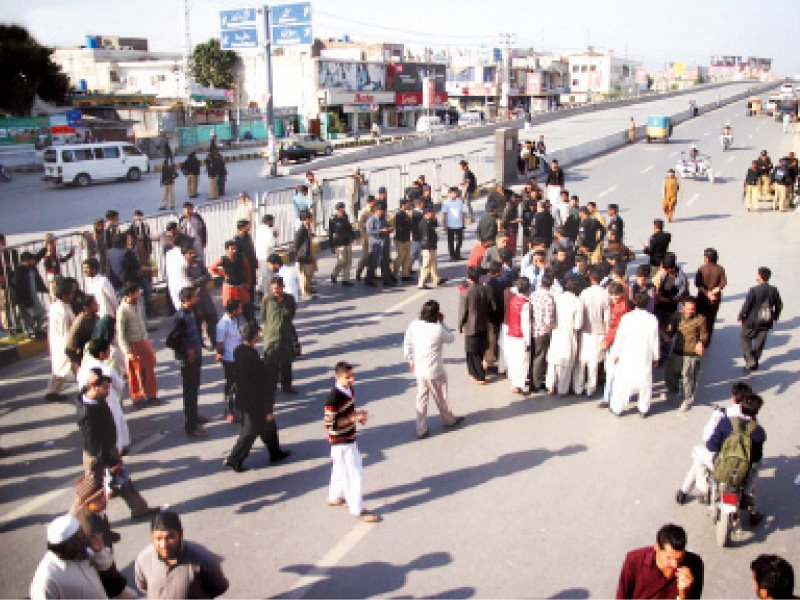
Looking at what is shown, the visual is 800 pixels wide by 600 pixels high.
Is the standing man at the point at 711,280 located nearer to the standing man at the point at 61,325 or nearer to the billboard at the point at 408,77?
the standing man at the point at 61,325

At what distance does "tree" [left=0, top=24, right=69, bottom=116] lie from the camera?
45.8 meters

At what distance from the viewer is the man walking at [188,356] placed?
7.82 metres

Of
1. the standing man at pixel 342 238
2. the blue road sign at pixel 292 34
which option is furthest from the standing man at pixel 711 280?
the blue road sign at pixel 292 34

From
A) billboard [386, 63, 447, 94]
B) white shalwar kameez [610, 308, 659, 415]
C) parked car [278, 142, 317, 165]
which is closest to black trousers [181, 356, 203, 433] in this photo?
white shalwar kameez [610, 308, 659, 415]

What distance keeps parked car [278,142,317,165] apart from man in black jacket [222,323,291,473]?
115ft

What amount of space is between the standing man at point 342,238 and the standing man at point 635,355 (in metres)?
6.68

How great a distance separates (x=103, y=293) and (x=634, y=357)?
6701 mm

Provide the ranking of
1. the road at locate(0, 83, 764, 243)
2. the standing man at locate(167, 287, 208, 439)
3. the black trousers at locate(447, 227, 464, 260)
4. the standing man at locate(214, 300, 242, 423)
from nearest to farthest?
the standing man at locate(167, 287, 208, 439)
the standing man at locate(214, 300, 242, 423)
the black trousers at locate(447, 227, 464, 260)
the road at locate(0, 83, 764, 243)

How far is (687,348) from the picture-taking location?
8359 millimetres

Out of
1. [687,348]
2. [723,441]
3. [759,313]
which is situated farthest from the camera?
[759,313]

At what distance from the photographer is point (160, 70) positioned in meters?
64.8

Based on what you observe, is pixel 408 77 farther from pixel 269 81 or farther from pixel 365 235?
pixel 365 235

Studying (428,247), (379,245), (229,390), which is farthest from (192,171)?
(229,390)

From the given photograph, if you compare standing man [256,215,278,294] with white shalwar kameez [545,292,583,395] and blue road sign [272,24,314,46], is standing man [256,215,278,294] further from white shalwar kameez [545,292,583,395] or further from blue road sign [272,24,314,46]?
blue road sign [272,24,314,46]
